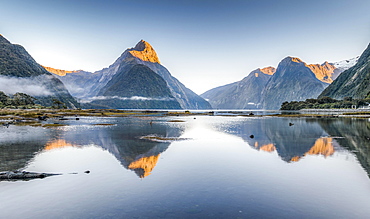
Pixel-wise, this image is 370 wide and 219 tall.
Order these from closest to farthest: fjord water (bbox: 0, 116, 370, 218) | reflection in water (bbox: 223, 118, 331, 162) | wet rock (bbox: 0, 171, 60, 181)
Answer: fjord water (bbox: 0, 116, 370, 218) < wet rock (bbox: 0, 171, 60, 181) < reflection in water (bbox: 223, 118, 331, 162)

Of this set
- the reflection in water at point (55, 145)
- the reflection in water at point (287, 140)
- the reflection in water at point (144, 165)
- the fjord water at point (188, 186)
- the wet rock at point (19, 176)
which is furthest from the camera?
the reflection in water at point (55, 145)

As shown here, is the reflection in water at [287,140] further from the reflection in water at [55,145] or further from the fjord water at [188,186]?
the reflection in water at [55,145]

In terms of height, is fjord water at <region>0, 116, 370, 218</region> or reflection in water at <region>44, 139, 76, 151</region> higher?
fjord water at <region>0, 116, 370, 218</region>

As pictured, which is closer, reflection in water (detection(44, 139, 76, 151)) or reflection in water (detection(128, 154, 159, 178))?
reflection in water (detection(128, 154, 159, 178))

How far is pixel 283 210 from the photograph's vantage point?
14633 mm

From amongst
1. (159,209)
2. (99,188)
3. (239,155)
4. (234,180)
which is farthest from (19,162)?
(239,155)

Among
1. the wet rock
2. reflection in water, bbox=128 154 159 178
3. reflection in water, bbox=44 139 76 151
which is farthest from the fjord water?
reflection in water, bbox=44 139 76 151

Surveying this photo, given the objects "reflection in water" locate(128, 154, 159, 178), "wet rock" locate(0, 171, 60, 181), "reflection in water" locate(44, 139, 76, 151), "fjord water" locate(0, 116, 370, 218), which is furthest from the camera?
"reflection in water" locate(44, 139, 76, 151)

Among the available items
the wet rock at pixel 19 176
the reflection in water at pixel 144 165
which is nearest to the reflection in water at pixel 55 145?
the wet rock at pixel 19 176

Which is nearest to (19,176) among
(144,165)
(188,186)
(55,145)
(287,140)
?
(144,165)

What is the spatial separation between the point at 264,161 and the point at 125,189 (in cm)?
1813

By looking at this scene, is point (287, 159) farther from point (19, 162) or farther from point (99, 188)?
point (19, 162)

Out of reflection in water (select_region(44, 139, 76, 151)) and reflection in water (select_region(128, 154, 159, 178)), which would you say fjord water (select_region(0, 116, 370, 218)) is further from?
reflection in water (select_region(44, 139, 76, 151))

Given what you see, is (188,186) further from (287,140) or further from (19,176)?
(287,140)
